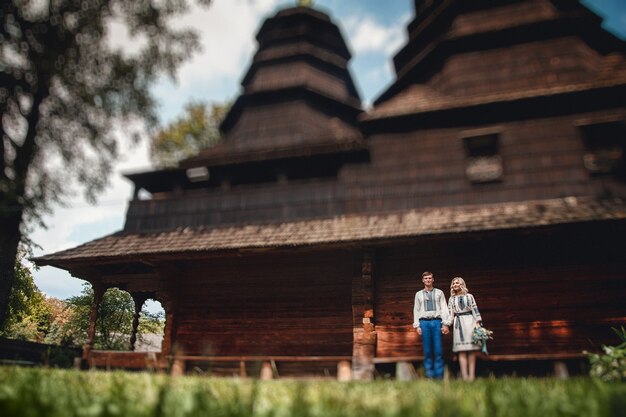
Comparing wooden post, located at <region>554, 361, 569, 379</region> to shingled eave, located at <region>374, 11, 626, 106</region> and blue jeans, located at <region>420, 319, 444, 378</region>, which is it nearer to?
blue jeans, located at <region>420, 319, 444, 378</region>

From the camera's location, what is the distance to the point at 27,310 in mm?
32812

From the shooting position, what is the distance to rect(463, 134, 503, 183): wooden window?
36.1 feet

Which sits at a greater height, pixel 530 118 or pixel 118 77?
pixel 118 77

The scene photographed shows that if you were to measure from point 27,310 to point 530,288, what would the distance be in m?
36.9

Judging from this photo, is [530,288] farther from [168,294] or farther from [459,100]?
[168,294]

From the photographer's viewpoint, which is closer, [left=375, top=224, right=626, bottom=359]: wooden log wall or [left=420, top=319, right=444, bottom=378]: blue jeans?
[left=420, top=319, right=444, bottom=378]: blue jeans

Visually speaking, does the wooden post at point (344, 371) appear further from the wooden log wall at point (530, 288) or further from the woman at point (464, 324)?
the woman at point (464, 324)

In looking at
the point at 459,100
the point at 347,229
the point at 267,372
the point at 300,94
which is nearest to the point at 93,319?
the point at 267,372

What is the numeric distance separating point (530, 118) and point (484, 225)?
12.8ft

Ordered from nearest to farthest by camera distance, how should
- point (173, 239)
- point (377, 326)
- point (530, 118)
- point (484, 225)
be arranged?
1. point (484, 225)
2. point (377, 326)
3. point (530, 118)
4. point (173, 239)

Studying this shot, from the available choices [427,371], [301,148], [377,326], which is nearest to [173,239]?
[301,148]

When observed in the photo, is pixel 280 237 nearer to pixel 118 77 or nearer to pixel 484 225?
pixel 484 225

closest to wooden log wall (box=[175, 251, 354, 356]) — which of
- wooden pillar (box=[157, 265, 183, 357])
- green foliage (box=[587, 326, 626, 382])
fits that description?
wooden pillar (box=[157, 265, 183, 357])

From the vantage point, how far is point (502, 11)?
12.9 metres
